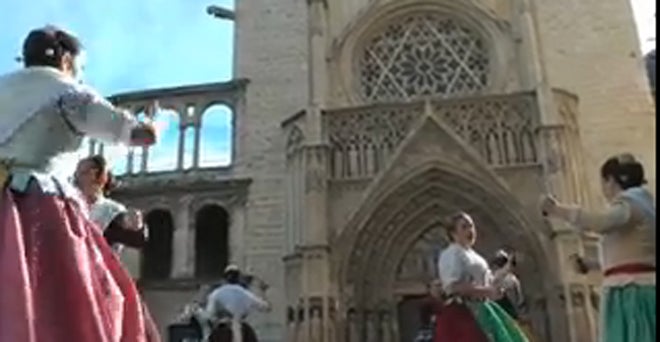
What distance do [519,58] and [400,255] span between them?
474cm

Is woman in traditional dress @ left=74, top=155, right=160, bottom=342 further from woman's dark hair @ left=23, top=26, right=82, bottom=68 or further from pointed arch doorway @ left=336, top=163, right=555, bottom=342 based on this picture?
pointed arch doorway @ left=336, top=163, right=555, bottom=342

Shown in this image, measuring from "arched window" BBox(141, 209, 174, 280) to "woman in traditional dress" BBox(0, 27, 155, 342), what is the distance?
13.2 m

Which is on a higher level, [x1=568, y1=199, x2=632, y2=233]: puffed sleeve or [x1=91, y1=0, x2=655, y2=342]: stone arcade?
[x1=91, y1=0, x2=655, y2=342]: stone arcade

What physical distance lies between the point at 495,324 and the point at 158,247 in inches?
491

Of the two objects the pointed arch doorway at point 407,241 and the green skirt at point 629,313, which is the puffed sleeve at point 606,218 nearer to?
the green skirt at point 629,313

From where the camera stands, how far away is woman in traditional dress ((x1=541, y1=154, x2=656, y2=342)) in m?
4.17

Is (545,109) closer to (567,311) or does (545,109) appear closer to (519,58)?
(519,58)

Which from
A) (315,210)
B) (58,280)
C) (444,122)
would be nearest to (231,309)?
(58,280)

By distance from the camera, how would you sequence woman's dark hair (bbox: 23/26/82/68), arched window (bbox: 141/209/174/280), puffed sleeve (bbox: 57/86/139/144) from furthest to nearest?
arched window (bbox: 141/209/174/280) → woman's dark hair (bbox: 23/26/82/68) → puffed sleeve (bbox: 57/86/139/144)

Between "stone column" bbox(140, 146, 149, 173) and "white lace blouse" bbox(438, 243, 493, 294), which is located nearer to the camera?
"white lace blouse" bbox(438, 243, 493, 294)

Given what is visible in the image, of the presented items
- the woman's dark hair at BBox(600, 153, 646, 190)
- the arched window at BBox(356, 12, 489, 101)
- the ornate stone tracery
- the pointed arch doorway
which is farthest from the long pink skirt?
the arched window at BBox(356, 12, 489, 101)

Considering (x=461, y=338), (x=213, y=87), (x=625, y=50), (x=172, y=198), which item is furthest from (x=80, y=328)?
(x=625, y=50)

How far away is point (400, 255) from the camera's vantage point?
594 inches

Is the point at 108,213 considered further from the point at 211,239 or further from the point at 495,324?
the point at 211,239
